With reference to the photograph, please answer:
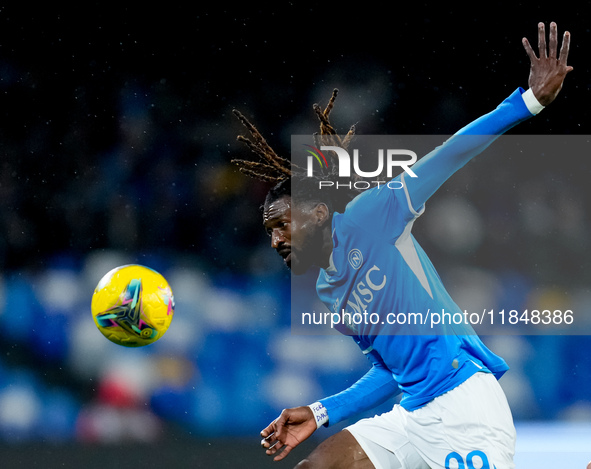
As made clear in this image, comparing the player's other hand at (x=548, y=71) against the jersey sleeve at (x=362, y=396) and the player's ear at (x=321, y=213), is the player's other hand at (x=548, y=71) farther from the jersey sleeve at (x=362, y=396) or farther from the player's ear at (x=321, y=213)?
the jersey sleeve at (x=362, y=396)

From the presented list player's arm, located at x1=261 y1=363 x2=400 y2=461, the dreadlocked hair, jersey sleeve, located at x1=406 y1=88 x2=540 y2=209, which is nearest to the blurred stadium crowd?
the dreadlocked hair

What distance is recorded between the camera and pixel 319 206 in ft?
9.16

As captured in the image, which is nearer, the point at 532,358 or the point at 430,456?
the point at 430,456

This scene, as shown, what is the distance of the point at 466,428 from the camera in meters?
2.40

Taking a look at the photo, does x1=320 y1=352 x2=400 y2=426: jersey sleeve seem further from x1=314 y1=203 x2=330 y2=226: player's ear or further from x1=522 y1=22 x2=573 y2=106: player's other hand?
x1=522 y1=22 x2=573 y2=106: player's other hand

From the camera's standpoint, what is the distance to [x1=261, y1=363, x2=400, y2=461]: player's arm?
2.54 meters

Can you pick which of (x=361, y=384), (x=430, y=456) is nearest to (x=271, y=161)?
(x=361, y=384)

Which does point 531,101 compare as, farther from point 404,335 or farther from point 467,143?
point 404,335

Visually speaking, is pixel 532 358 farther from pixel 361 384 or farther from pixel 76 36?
pixel 76 36

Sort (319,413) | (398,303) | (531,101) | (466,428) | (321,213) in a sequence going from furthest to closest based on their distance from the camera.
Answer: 1. (321,213)
2. (319,413)
3. (398,303)
4. (466,428)
5. (531,101)

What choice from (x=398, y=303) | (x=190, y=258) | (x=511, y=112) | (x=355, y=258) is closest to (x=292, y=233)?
(x=355, y=258)

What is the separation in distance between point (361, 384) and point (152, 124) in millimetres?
3904

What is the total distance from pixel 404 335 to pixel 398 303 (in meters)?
0.11

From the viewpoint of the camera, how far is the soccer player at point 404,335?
2.33 metres
